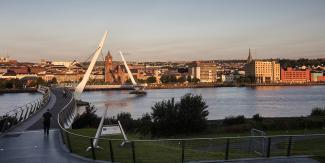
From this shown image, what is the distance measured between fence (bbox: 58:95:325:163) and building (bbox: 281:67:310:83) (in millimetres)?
170358

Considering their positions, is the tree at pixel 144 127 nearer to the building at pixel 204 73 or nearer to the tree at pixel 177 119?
the tree at pixel 177 119

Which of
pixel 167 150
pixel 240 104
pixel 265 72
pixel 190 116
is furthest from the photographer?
pixel 265 72

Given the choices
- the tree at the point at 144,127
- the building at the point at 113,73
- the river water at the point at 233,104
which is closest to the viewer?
the tree at the point at 144,127

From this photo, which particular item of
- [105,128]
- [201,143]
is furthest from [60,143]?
[201,143]

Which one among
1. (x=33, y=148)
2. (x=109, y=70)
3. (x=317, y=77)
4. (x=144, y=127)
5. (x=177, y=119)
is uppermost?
(x=109, y=70)

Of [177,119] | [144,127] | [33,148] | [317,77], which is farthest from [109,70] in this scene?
[33,148]

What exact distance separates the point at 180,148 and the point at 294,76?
174431 mm

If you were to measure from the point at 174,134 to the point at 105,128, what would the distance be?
12.5 metres

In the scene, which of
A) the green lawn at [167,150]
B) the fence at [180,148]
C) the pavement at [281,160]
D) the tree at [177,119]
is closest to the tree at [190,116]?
the tree at [177,119]

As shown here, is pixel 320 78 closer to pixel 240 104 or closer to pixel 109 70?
pixel 109 70

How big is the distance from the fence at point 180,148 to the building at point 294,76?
170 meters

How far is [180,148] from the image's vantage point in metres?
8.99

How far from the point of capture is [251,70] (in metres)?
185

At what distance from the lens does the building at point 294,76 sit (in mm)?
174625
